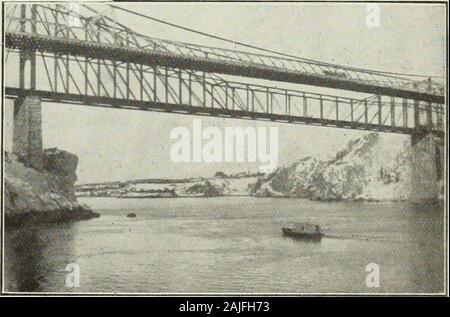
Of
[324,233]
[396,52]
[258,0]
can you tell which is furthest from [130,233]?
[396,52]

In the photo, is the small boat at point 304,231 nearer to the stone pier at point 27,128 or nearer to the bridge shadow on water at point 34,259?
the bridge shadow on water at point 34,259

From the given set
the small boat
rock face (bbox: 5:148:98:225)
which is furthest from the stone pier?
the small boat

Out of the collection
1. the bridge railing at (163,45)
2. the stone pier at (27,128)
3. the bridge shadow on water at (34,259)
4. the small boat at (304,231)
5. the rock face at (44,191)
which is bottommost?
the bridge shadow on water at (34,259)

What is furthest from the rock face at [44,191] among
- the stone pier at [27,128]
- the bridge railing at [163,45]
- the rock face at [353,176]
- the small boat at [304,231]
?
the small boat at [304,231]
